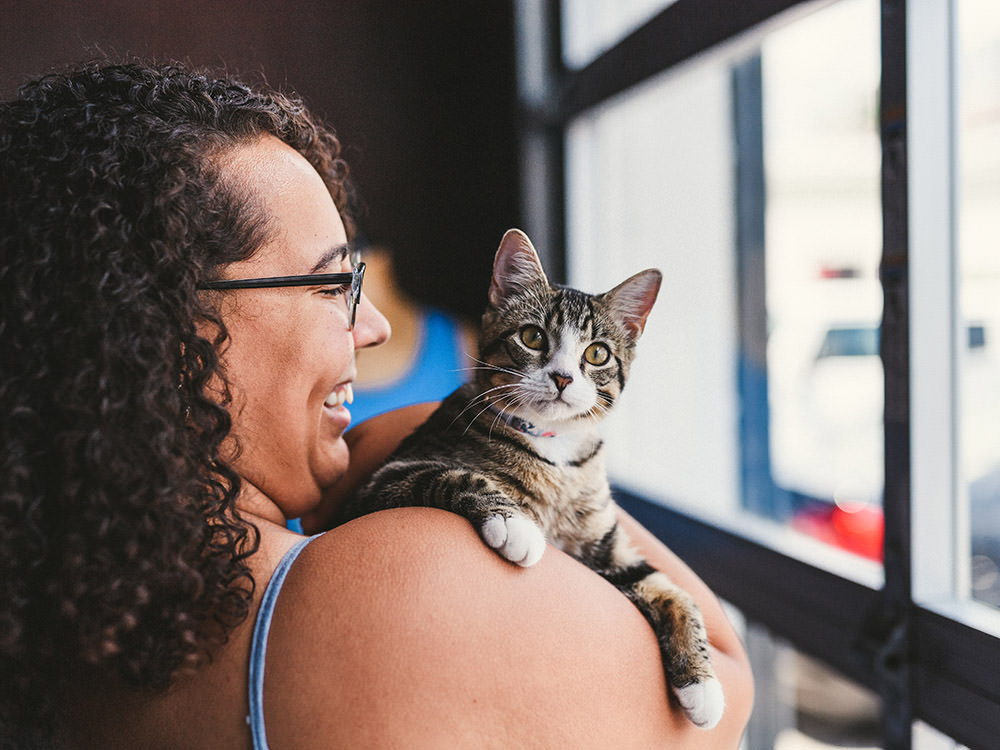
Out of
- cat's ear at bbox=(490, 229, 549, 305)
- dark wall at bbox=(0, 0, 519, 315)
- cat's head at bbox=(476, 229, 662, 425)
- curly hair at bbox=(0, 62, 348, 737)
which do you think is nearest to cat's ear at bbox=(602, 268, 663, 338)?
cat's head at bbox=(476, 229, 662, 425)

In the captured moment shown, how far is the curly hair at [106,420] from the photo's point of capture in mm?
692

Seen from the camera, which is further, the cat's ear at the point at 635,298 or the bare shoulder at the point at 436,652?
the cat's ear at the point at 635,298

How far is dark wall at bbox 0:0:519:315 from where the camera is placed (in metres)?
2.35

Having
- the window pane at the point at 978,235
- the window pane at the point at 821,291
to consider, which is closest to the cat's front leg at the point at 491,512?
the window pane at the point at 978,235

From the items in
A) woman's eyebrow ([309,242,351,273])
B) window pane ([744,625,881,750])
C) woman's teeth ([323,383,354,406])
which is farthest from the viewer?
window pane ([744,625,881,750])

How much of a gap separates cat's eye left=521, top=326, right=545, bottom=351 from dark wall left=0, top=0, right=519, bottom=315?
1368mm

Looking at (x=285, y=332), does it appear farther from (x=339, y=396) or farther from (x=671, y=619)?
(x=671, y=619)

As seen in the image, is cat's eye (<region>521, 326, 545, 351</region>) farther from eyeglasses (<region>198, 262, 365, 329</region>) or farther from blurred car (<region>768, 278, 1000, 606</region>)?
blurred car (<region>768, 278, 1000, 606</region>)

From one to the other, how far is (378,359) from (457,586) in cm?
191

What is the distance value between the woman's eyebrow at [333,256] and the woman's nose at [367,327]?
10 cm

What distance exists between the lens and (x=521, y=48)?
250 cm

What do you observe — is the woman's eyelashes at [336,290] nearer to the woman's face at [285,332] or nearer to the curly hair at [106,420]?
the woman's face at [285,332]

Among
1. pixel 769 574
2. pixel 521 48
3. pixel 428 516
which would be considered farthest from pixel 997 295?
pixel 521 48

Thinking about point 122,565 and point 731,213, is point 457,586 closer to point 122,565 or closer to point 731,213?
point 122,565
